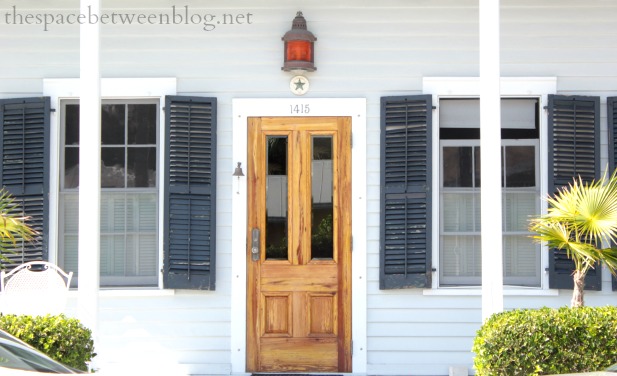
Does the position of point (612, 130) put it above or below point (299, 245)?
above

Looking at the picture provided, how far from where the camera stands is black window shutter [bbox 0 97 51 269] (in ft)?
26.5

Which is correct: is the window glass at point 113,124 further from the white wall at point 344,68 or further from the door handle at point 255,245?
the door handle at point 255,245

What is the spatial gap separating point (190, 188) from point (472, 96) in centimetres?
262

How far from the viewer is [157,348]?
26.7ft

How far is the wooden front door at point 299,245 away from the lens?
26.5 feet

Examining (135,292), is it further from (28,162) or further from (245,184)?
(28,162)

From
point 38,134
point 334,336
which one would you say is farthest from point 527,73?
point 38,134

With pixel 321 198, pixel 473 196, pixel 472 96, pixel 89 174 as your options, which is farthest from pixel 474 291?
pixel 89 174

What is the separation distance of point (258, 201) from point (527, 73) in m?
2.64

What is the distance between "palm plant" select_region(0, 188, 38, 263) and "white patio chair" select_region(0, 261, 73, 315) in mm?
240

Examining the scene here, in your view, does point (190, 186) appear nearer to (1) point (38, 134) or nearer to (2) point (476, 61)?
(1) point (38, 134)

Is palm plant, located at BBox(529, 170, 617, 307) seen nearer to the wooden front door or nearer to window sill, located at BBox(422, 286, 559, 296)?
window sill, located at BBox(422, 286, 559, 296)

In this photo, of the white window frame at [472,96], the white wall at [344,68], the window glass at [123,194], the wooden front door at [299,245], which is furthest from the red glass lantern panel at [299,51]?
the window glass at [123,194]

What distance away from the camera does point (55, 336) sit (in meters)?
6.07
